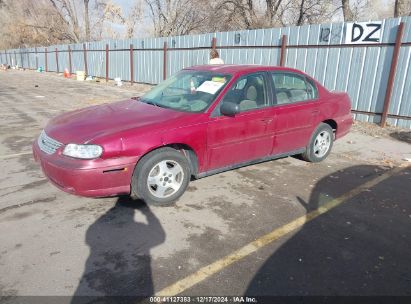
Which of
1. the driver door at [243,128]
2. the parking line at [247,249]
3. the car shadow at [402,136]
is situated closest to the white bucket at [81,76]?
the car shadow at [402,136]

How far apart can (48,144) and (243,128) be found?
2.38 metres

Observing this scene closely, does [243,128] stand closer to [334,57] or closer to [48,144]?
[48,144]

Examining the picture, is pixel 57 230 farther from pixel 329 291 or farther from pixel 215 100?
pixel 329 291

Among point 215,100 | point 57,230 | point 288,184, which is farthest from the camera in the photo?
point 288,184

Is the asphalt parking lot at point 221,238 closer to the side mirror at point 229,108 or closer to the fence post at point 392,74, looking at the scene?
the side mirror at point 229,108

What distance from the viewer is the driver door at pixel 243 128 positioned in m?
4.46

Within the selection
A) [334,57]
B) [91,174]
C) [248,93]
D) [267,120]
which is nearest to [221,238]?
[91,174]

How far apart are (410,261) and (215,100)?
272 cm

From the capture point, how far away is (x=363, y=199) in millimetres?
4617

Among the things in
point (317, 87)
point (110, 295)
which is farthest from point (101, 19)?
point (110, 295)

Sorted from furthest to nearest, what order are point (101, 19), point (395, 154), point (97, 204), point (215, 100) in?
point (101, 19) < point (395, 154) < point (215, 100) < point (97, 204)

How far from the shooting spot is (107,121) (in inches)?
164

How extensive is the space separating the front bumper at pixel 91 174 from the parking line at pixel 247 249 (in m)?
1.38

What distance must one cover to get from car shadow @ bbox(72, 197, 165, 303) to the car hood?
91 centimetres
